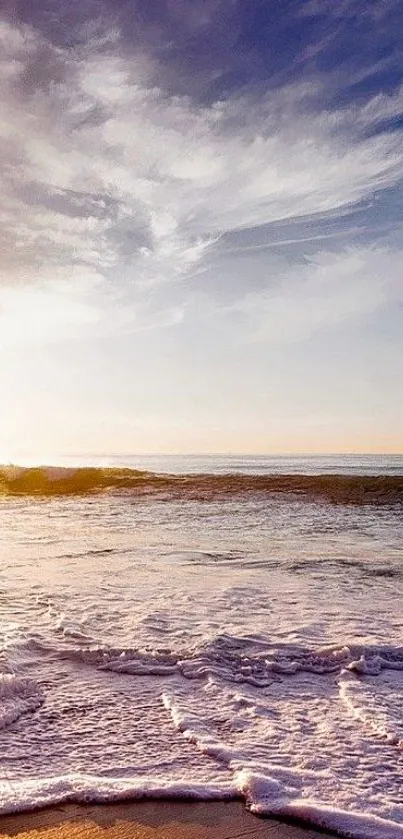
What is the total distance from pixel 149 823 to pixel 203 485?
855 inches

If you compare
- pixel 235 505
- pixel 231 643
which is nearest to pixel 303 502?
pixel 235 505

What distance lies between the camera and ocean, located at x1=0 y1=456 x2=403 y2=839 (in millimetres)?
2971

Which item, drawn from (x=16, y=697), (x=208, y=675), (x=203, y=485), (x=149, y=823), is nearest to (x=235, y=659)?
(x=208, y=675)

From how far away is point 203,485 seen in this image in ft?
80.0

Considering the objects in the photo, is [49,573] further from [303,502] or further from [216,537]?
[303,502]

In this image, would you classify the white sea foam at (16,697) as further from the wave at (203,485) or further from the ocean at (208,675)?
the wave at (203,485)

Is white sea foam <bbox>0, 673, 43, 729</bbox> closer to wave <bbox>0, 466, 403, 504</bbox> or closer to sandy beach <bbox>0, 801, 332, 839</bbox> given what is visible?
sandy beach <bbox>0, 801, 332, 839</bbox>

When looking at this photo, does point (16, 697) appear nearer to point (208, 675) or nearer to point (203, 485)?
point (208, 675)

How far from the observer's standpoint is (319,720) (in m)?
3.75

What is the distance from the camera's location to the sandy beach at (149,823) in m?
2.61

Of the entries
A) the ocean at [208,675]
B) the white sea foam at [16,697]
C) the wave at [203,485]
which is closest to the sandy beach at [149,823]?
the ocean at [208,675]

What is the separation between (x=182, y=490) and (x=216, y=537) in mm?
11486

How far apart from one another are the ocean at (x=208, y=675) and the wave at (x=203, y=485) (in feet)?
31.8

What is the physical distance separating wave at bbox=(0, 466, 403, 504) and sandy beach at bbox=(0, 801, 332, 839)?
16106mm
